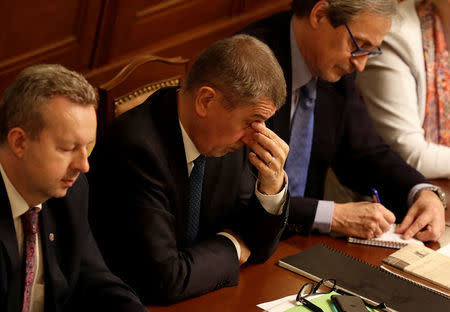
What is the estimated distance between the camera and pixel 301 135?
258cm

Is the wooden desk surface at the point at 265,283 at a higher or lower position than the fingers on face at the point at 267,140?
lower

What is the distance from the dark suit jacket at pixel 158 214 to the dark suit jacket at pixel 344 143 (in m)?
0.63

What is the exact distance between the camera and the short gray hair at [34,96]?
1271 mm

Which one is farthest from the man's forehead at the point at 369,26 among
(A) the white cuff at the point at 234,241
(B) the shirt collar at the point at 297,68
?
(A) the white cuff at the point at 234,241

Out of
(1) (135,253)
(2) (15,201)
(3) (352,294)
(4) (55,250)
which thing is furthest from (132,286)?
(3) (352,294)

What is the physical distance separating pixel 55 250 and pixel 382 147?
1.72 m

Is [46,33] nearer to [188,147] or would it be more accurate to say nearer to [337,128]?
[188,147]

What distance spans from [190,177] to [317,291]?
1.70 feet

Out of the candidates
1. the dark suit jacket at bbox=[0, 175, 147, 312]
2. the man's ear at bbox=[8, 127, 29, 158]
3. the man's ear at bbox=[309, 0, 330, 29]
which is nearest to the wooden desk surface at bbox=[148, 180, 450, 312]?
the dark suit jacket at bbox=[0, 175, 147, 312]

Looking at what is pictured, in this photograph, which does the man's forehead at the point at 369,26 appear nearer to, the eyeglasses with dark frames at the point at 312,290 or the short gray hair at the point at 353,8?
the short gray hair at the point at 353,8

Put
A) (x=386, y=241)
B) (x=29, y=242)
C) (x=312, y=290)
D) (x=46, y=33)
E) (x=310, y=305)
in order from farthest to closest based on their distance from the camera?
(x=46, y=33), (x=386, y=241), (x=312, y=290), (x=310, y=305), (x=29, y=242)

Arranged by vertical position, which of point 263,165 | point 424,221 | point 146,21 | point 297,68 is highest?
point 146,21

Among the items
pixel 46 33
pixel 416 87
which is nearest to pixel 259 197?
pixel 46 33

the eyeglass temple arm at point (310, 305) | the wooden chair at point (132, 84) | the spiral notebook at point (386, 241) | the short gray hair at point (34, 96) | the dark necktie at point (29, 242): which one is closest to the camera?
the short gray hair at point (34, 96)
